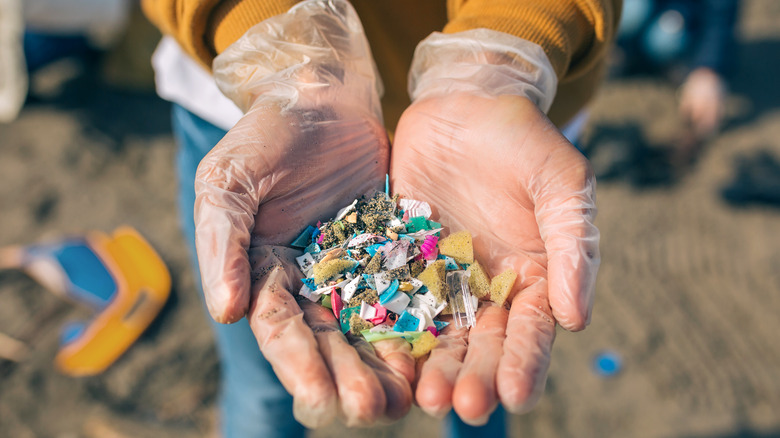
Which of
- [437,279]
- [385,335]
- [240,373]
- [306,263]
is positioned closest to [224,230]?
[306,263]

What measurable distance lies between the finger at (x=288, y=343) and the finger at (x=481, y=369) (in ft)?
0.96

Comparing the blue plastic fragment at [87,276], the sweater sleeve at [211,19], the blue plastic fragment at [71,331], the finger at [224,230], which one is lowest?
the blue plastic fragment at [71,331]

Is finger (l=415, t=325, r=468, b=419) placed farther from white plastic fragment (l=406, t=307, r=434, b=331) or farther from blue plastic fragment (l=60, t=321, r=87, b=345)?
blue plastic fragment (l=60, t=321, r=87, b=345)

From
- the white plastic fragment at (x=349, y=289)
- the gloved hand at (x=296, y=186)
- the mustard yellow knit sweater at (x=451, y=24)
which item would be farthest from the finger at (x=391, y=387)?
the mustard yellow knit sweater at (x=451, y=24)

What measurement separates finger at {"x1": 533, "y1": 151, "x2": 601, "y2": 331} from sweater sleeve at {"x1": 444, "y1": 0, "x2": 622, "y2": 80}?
41 cm

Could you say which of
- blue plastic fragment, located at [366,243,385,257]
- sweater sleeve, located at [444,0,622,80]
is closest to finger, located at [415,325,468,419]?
blue plastic fragment, located at [366,243,385,257]

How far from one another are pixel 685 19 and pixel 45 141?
4.95 meters

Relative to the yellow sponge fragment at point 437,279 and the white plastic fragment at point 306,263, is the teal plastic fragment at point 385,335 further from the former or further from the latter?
the white plastic fragment at point 306,263

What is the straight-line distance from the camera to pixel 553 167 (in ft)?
4.63

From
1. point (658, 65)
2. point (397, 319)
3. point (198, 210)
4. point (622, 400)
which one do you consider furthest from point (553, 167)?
point (658, 65)

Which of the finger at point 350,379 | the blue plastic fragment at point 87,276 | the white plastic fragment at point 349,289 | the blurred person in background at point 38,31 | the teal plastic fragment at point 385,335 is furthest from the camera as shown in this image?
the blurred person in background at point 38,31

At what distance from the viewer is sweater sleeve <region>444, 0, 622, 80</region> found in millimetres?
1596

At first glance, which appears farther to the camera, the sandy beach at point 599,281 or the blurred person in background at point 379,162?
the sandy beach at point 599,281

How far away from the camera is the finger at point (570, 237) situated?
131 cm
